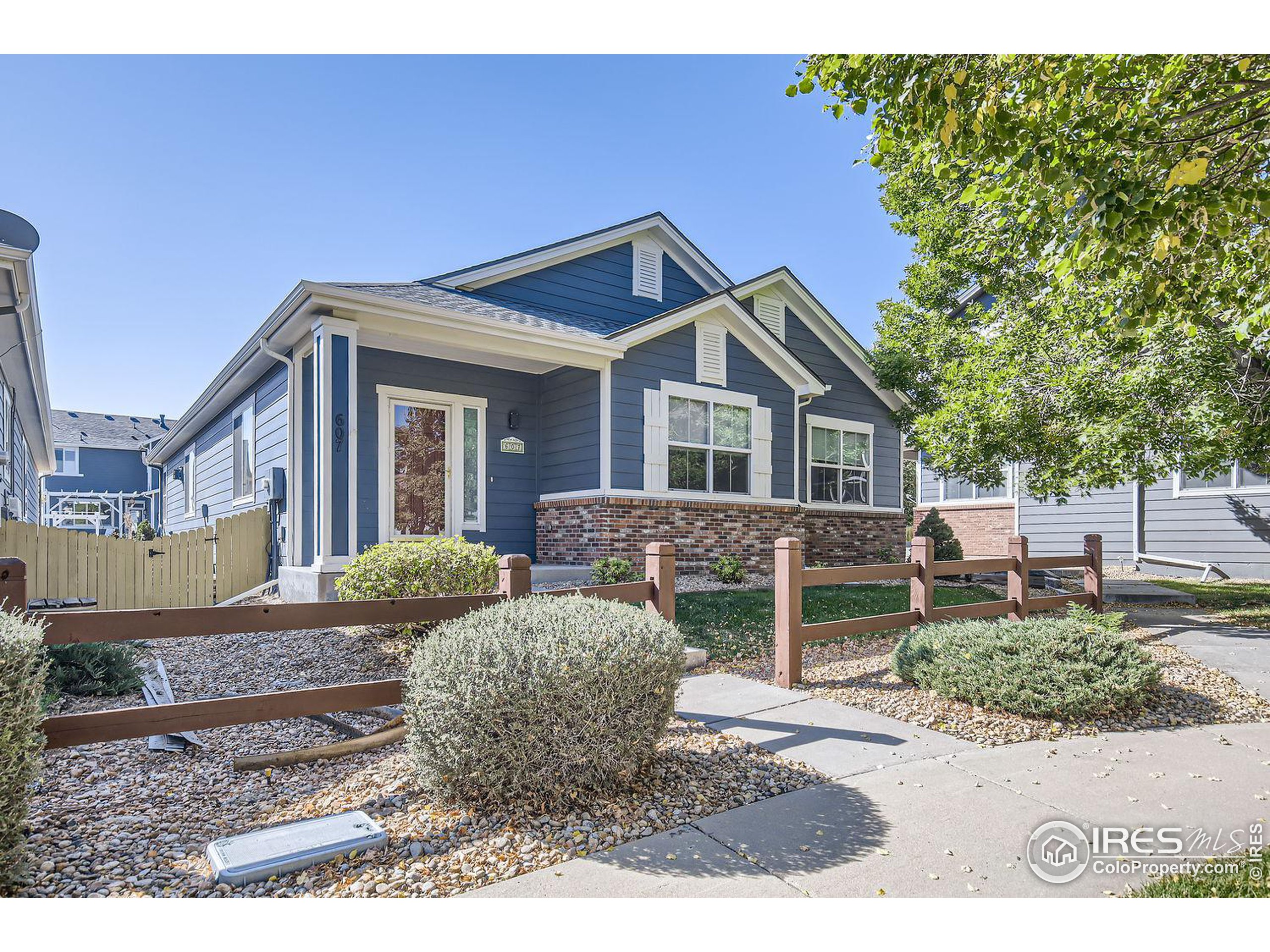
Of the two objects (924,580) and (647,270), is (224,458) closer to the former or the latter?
(647,270)

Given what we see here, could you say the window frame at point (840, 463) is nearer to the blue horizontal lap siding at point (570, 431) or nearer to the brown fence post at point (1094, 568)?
the blue horizontal lap siding at point (570, 431)

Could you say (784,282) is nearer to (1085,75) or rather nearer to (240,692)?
(1085,75)

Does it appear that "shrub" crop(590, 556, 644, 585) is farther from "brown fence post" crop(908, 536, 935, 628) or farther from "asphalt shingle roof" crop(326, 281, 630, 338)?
"brown fence post" crop(908, 536, 935, 628)

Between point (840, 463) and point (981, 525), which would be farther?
point (981, 525)

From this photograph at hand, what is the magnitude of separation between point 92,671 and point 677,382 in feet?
26.2

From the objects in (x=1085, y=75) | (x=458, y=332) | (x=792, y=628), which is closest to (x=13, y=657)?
(x=792, y=628)

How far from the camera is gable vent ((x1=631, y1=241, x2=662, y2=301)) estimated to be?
13.4 m

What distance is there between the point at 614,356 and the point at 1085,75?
6.72 metres

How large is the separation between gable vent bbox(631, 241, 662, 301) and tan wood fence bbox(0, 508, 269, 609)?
7.62m

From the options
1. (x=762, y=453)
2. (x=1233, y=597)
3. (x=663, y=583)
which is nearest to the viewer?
(x=663, y=583)

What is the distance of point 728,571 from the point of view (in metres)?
10.6

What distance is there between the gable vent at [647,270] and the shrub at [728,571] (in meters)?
5.59

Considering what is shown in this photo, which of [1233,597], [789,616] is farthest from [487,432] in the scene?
[1233,597]

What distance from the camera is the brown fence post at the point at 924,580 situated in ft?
21.0
